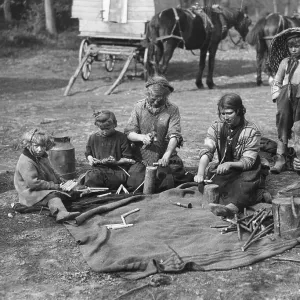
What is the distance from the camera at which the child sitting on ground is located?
247 inches

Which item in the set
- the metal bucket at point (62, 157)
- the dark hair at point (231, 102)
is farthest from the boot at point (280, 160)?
the metal bucket at point (62, 157)

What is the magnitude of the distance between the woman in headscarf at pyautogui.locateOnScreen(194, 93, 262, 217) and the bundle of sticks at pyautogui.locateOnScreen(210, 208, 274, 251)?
0.31 meters

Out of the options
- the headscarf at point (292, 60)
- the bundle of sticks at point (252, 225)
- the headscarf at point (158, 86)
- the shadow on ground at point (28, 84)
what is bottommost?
the shadow on ground at point (28, 84)

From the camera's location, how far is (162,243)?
4.82 m

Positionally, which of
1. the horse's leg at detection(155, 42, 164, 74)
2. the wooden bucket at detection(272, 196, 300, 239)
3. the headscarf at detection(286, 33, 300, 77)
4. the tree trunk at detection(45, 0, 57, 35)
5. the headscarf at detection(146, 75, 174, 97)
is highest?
the headscarf at detection(286, 33, 300, 77)

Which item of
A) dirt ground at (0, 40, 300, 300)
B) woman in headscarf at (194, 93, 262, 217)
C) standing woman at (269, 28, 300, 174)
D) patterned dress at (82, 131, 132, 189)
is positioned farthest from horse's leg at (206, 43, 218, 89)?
woman in headscarf at (194, 93, 262, 217)

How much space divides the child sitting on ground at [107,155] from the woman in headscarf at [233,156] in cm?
95

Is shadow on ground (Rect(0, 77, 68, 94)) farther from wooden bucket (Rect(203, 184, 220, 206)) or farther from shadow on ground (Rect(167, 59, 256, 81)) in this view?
wooden bucket (Rect(203, 184, 220, 206))

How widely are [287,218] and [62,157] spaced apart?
2.76 m

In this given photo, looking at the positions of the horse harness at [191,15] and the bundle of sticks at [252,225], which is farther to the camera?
the horse harness at [191,15]

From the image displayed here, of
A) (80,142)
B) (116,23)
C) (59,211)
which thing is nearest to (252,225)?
(59,211)

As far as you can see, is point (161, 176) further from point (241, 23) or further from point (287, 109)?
point (241, 23)

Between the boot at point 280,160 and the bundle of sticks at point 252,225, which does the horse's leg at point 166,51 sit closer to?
the boot at point 280,160

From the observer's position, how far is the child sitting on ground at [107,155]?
6273 millimetres
